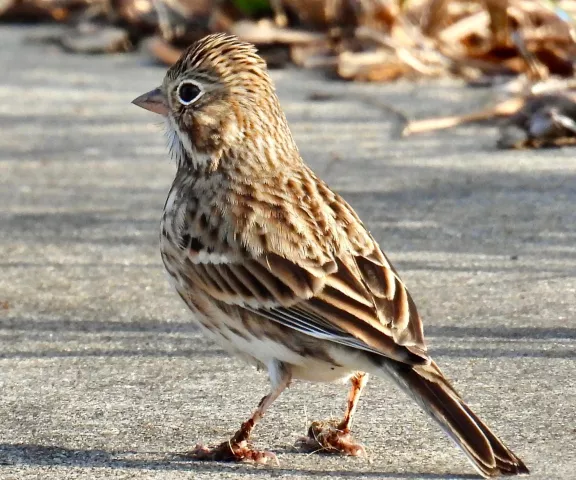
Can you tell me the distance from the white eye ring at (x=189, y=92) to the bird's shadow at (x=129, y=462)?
1515mm

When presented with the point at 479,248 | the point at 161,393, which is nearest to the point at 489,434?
the point at 161,393

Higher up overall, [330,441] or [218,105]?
[218,105]

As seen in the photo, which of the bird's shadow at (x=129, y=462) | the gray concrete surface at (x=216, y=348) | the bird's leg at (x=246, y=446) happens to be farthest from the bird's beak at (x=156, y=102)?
the bird's shadow at (x=129, y=462)

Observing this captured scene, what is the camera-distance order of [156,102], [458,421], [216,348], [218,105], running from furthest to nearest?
1. [216,348]
2. [156,102]
3. [218,105]
4. [458,421]

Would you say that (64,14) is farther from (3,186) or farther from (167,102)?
(167,102)

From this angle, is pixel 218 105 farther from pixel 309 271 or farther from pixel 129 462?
pixel 129 462

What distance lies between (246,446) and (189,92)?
1566 millimetres

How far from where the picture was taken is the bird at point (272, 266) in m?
4.35

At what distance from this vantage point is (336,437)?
4582 millimetres

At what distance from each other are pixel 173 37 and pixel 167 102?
5424 millimetres

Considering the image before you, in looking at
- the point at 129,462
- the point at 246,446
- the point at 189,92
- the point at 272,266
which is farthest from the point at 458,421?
the point at 189,92

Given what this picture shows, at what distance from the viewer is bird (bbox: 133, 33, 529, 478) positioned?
14.3 ft

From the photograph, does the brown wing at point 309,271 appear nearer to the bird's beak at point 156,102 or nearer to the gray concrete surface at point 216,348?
the gray concrete surface at point 216,348

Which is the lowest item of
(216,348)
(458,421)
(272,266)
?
(216,348)
